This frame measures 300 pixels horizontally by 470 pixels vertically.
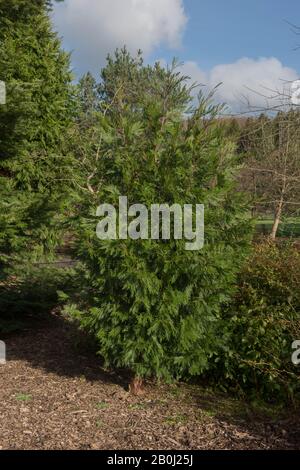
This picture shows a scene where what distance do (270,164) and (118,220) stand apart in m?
9.69

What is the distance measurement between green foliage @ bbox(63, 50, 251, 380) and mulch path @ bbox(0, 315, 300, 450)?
336 mm

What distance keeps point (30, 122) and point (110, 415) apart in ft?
13.1

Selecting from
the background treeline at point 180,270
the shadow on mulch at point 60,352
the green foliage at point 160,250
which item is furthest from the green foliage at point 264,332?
the shadow on mulch at point 60,352

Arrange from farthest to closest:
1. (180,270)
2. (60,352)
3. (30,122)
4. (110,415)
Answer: (30,122) → (60,352) → (180,270) → (110,415)

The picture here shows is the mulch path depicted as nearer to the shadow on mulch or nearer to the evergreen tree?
the shadow on mulch

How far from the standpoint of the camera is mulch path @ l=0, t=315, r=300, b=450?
11.0 feet

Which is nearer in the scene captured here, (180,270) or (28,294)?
(180,270)

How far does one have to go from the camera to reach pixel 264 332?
416cm

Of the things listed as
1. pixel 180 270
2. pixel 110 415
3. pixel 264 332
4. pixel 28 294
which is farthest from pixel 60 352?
pixel 264 332

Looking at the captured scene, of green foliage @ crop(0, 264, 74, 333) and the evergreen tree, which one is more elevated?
the evergreen tree

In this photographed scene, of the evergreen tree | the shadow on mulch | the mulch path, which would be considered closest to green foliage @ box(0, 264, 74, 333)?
the shadow on mulch

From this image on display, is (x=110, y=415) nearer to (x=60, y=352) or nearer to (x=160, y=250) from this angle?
(x=160, y=250)
